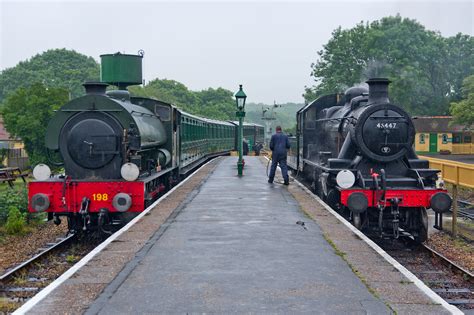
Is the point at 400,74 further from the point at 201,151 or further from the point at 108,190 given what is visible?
the point at 108,190

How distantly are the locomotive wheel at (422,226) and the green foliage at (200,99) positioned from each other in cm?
6921

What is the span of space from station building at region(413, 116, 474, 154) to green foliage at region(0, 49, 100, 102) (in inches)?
1650

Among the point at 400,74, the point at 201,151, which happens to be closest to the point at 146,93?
the point at 400,74

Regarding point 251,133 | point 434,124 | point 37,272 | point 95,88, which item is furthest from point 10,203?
point 434,124

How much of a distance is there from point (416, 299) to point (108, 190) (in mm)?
6622

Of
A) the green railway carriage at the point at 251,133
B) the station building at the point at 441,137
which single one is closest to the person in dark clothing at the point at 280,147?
the green railway carriage at the point at 251,133

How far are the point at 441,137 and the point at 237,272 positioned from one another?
171ft

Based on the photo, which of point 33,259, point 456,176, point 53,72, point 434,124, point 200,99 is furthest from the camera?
point 200,99

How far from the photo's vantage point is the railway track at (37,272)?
23.5ft

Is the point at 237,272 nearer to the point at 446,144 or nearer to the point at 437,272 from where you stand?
the point at 437,272

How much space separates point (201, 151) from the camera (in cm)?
2680

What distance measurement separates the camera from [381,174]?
10625 millimetres

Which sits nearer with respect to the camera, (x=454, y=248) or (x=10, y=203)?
(x=454, y=248)

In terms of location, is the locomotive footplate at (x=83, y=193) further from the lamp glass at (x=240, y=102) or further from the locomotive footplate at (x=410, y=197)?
the lamp glass at (x=240, y=102)
